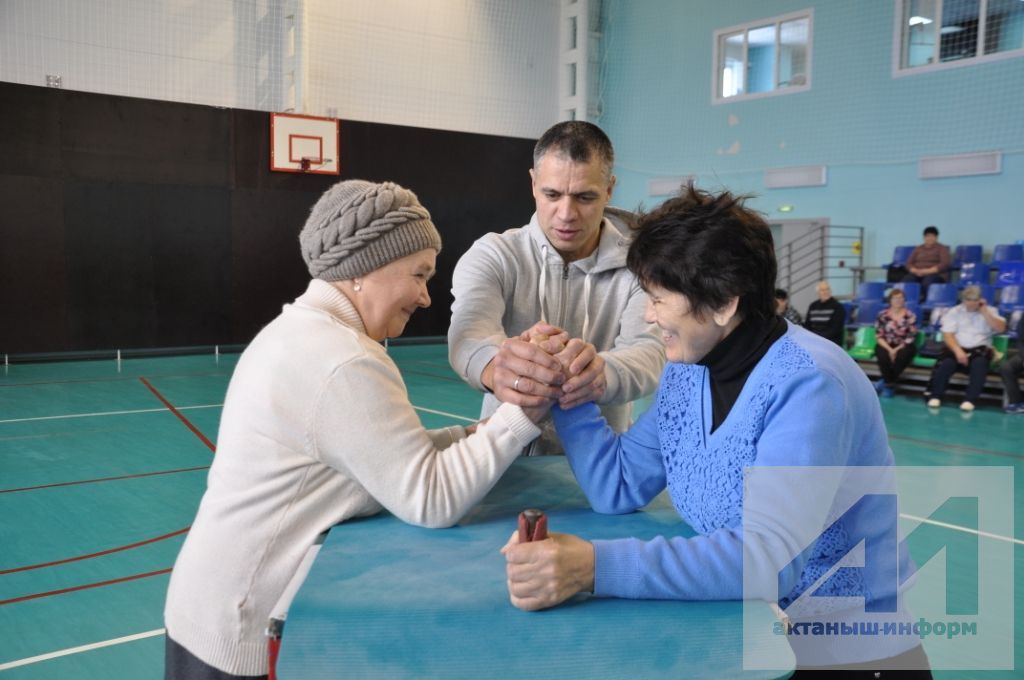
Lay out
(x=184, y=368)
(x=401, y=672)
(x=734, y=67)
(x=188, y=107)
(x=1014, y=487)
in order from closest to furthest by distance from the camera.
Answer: (x=401, y=672) < (x=1014, y=487) < (x=184, y=368) < (x=188, y=107) < (x=734, y=67)

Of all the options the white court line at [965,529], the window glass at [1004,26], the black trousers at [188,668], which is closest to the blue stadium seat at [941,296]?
the window glass at [1004,26]

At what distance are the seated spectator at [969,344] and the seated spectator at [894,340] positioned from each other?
46cm

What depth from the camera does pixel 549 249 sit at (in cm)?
267

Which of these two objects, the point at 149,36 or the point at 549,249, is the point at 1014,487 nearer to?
the point at 549,249

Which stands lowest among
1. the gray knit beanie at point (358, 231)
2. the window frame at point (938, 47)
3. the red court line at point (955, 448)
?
the red court line at point (955, 448)

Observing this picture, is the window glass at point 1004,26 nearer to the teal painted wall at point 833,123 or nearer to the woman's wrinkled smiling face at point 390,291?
the teal painted wall at point 833,123

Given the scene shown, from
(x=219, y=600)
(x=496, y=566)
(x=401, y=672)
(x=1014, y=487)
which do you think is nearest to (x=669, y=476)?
(x=496, y=566)

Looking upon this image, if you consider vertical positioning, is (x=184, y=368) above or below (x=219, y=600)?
below

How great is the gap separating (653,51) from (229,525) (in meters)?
15.5

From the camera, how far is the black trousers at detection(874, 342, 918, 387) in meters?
9.97

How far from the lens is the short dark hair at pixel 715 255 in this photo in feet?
5.31

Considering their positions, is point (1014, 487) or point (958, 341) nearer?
point (1014, 487)

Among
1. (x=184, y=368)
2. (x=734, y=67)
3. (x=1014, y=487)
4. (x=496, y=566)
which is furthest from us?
(x=734, y=67)

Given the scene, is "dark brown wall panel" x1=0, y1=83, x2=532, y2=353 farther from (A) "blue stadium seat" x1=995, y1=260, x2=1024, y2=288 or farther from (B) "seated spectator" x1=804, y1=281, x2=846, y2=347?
(A) "blue stadium seat" x1=995, y1=260, x2=1024, y2=288
